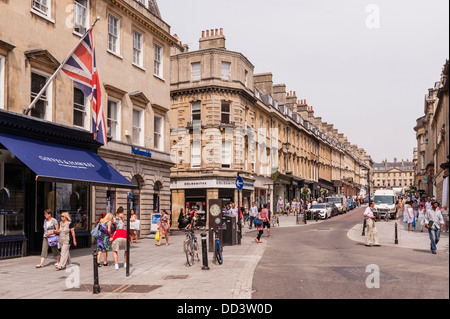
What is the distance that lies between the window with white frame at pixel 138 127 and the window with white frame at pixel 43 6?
7.68 metres

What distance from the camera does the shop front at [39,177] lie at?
15.0m

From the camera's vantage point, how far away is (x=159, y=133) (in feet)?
89.4

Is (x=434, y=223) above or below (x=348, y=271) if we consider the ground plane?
above

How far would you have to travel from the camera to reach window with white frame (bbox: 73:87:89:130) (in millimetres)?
19984

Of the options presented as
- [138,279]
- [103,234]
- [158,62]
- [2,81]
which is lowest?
[138,279]

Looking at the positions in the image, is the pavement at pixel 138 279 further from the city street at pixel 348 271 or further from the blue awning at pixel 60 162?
the blue awning at pixel 60 162

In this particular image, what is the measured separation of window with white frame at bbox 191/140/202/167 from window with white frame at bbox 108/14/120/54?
57.9 ft

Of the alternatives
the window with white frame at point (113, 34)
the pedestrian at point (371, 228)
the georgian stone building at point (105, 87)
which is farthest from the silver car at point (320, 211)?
the window with white frame at point (113, 34)

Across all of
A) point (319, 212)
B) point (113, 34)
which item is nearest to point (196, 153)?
point (319, 212)

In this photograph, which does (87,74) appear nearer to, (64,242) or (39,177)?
(39,177)

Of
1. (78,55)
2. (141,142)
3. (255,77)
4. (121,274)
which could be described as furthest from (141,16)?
(255,77)

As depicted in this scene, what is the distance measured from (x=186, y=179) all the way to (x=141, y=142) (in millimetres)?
15138

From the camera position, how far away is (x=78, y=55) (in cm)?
1661

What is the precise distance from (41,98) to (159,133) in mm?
10058
